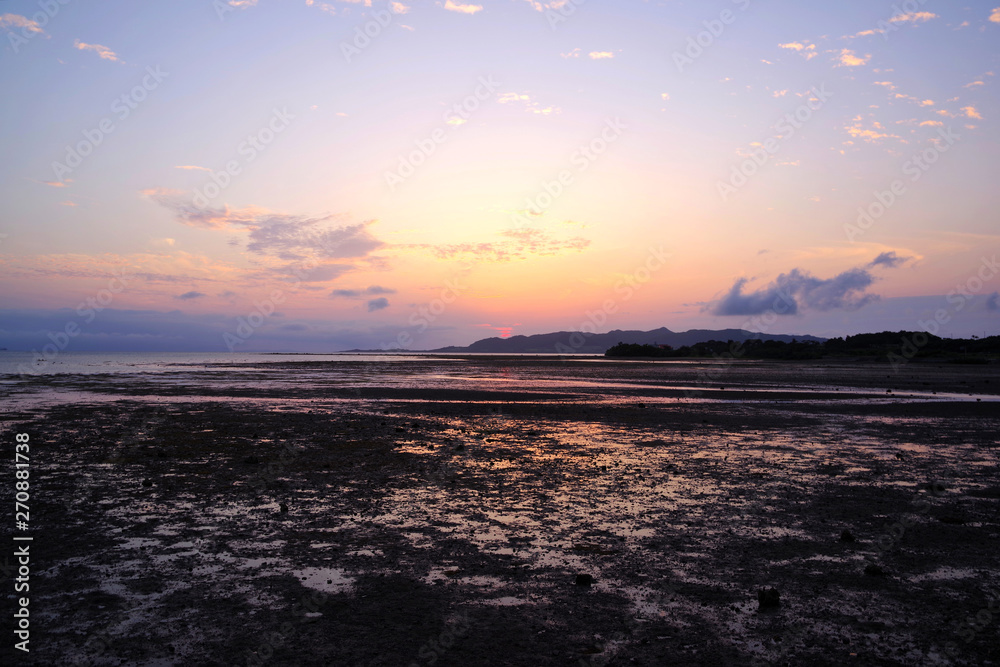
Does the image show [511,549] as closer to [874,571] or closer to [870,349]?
[874,571]

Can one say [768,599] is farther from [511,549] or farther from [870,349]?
[870,349]

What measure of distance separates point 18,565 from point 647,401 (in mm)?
29615

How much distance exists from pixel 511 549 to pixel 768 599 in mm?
3546

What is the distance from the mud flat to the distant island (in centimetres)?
10220

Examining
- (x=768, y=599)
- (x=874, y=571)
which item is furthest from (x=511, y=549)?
(x=874, y=571)

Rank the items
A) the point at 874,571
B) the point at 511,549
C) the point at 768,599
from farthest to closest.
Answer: the point at 511,549 → the point at 874,571 → the point at 768,599

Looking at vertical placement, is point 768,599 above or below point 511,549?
above

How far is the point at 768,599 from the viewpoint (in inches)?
261

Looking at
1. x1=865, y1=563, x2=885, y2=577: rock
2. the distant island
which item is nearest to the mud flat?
x1=865, y1=563, x2=885, y2=577: rock

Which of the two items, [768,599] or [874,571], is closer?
[768,599]

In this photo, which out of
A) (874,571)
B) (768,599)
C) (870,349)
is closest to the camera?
(768,599)

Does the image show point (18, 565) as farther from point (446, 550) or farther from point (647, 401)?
point (647, 401)

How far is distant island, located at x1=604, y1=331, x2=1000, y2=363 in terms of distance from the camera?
110m

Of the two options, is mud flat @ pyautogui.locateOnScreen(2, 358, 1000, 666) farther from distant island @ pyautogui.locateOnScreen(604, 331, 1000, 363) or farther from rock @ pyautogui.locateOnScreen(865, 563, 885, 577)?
distant island @ pyautogui.locateOnScreen(604, 331, 1000, 363)
